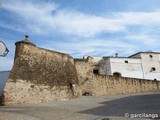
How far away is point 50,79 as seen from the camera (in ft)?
65.0

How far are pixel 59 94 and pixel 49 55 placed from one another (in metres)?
3.72

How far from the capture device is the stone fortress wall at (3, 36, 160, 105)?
54.9ft

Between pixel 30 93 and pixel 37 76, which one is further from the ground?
pixel 37 76

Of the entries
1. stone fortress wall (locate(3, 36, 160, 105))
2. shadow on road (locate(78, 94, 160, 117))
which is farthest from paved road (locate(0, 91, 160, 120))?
stone fortress wall (locate(3, 36, 160, 105))

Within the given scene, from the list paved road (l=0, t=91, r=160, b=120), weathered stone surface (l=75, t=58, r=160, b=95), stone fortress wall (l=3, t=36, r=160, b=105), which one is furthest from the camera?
weathered stone surface (l=75, t=58, r=160, b=95)

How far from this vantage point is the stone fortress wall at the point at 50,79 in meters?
16.7

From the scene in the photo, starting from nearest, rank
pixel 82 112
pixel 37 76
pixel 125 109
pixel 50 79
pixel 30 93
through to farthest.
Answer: pixel 82 112 → pixel 125 109 → pixel 30 93 → pixel 37 76 → pixel 50 79

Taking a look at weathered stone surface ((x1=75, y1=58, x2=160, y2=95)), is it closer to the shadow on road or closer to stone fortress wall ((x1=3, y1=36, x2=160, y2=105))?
stone fortress wall ((x1=3, y1=36, x2=160, y2=105))

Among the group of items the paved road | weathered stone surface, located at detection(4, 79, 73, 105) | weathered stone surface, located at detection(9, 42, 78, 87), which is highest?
weathered stone surface, located at detection(9, 42, 78, 87)

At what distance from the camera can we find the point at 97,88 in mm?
25547

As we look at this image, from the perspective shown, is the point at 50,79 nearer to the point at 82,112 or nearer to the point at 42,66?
the point at 42,66

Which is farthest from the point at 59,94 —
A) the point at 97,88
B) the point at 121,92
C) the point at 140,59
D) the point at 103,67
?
the point at 140,59

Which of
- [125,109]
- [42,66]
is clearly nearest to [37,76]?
[42,66]

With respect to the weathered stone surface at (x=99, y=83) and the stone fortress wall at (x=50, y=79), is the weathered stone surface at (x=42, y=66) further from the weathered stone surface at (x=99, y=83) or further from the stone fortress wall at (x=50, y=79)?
the weathered stone surface at (x=99, y=83)
